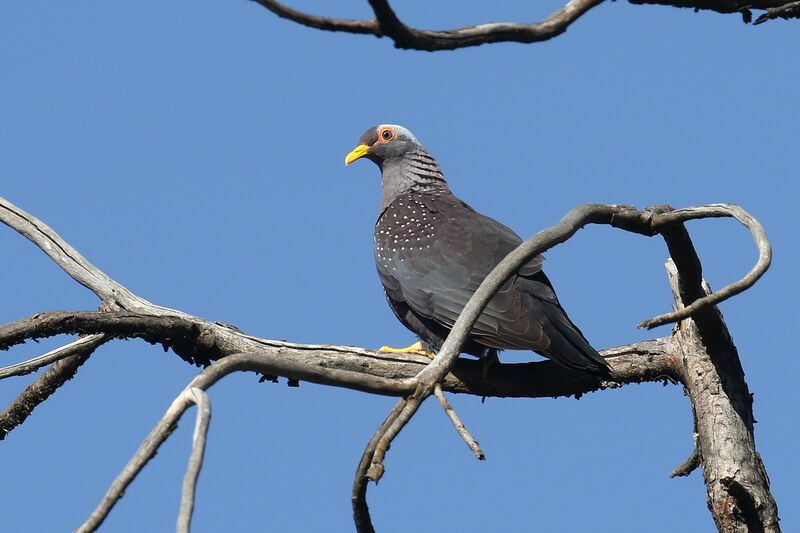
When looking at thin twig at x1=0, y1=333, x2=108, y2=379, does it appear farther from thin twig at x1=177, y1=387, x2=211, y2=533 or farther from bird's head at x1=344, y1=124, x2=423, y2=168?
bird's head at x1=344, y1=124, x2=423, y2=168

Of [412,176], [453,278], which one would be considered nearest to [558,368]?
[453,278]

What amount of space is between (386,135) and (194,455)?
4593 millimetres

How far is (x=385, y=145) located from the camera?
6984 mm

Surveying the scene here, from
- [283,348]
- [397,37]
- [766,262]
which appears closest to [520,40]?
[397,37]

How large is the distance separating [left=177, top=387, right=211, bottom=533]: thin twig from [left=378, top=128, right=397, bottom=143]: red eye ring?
172 inches

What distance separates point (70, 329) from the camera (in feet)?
15.2

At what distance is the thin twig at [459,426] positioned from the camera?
3068 millimetres

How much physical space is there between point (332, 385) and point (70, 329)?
6.56 feet

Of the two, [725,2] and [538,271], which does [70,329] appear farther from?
[725,2]

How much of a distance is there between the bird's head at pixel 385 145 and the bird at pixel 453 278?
137 millimetres

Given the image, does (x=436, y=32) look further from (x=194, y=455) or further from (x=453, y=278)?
(x=453, y=278)

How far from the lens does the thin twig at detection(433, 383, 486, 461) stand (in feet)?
10.1

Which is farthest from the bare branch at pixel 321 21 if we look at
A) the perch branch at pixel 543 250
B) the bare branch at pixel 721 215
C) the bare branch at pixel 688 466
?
the bare branch at pixel 688 466

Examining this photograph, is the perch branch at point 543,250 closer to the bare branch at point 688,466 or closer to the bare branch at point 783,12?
the bare branch at point 783,12
